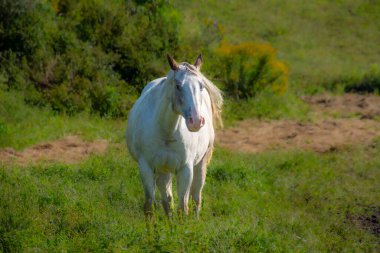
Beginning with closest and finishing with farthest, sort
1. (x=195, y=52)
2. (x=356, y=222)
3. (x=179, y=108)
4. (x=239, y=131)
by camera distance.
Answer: (x=179, y=108)
(x=356, y=222)
(x=239, y=131)
(x=195, y=52)

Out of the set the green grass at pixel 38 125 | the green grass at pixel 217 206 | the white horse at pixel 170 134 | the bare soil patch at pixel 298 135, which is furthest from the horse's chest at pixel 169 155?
the bare soil patch at pixel 298 135

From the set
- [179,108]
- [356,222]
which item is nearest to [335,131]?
[356,222]

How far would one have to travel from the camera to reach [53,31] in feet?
50.8

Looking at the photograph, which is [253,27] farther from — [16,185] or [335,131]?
[16,185]

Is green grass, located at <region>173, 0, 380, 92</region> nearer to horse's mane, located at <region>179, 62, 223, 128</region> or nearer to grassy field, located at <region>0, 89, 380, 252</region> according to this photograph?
grassy field, located at <region>0, 89, 380, 252</region>

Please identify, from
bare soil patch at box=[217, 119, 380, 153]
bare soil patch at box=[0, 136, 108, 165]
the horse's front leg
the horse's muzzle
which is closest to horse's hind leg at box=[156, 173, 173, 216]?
the horse's front leg

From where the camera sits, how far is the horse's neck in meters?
7.17

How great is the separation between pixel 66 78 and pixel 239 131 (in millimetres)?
3946

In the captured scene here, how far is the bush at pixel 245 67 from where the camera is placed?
1678cm

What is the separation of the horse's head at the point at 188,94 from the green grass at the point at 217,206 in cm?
109

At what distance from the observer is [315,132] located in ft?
48.1

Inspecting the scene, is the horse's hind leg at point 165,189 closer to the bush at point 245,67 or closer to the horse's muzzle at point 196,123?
the horse's muzzle at point 196,123

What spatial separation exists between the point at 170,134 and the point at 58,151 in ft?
16.8

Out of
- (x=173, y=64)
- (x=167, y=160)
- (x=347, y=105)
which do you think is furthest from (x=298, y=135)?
(x=173, y=64)
